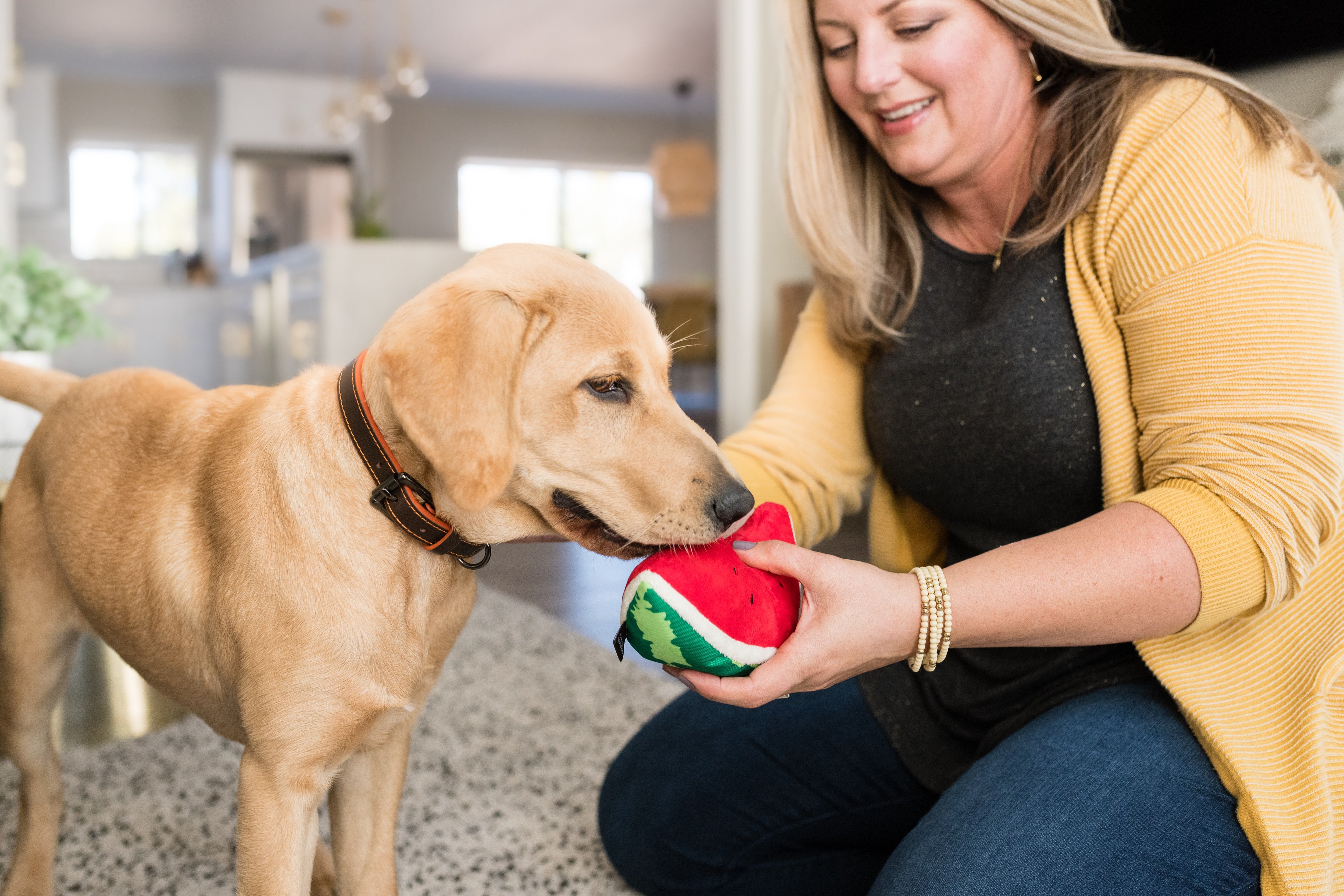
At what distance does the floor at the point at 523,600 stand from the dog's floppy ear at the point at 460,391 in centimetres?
25

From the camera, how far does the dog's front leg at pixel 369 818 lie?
1201mm

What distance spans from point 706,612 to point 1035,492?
516mm

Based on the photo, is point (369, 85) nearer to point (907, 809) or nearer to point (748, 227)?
point (748, 227)

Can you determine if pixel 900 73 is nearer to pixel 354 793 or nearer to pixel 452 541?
pixel 452 541

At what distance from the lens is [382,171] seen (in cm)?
1158

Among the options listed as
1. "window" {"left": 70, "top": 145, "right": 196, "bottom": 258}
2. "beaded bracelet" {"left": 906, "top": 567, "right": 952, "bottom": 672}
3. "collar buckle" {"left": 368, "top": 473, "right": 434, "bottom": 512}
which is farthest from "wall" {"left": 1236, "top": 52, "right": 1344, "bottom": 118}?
"window" {"left": 70, "top": 145, "right": 196, "bottom": 258}

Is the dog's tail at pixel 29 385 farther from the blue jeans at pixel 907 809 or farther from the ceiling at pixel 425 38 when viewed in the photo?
the ceiling at pixel 425 38

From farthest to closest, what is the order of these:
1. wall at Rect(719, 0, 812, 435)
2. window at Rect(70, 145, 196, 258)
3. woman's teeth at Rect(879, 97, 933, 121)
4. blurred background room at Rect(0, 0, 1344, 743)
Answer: window at Rect(70, 145, 196, 258)
blurred background room at Rect(0, 0, 1344, 743)
wall at Rect(719, 0, 812, 435)
woman's teeth at Rect(879, 97, 933, 121)

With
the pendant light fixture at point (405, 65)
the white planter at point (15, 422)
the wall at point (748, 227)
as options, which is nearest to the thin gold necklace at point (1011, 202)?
the white planter at point (15, 422)

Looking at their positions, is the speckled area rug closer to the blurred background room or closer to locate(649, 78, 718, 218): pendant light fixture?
the blurred background room

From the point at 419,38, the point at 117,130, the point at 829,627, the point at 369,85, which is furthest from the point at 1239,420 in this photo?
the point at 117,130

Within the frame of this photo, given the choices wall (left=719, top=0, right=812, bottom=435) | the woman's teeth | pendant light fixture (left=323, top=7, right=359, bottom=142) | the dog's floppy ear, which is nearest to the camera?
the dog's floppy ear

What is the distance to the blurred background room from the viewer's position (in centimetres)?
337

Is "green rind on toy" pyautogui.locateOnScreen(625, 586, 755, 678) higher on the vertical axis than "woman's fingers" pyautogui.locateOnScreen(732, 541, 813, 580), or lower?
lower
